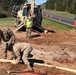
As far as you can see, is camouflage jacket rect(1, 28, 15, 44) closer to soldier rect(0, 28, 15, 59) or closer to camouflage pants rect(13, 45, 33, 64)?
soldier rect(0, 28, 15, 59)

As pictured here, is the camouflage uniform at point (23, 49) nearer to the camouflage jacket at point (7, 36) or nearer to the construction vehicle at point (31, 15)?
the camouflage jacket at point (7, 36)

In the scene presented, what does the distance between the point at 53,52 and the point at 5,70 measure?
536 centimetres

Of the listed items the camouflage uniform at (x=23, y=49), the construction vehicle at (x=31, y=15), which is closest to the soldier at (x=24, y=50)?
the camouflage uniform at (x=23, y=49)

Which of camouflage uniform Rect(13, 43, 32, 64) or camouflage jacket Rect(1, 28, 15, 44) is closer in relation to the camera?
camouflage uniform Rect(13, 43, 32, 64)

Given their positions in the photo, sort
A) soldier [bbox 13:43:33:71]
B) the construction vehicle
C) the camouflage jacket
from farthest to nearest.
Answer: the construction vehicle < the camouflage jacket < soldier [bbox 13:43:33:71]

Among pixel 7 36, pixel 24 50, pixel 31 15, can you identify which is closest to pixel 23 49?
pixel 24 50

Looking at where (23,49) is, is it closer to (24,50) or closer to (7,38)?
(24,50)

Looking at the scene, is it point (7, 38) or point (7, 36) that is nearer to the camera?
point (7, 36)

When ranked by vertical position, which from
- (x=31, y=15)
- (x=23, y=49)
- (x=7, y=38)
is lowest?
(x=31, y=15)

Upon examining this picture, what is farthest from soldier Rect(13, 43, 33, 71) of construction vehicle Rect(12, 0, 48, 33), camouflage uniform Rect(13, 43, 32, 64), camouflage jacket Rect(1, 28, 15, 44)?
construction vehicle Rect(12, 0, 48, 33)

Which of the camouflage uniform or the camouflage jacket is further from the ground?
the camouflage jacket

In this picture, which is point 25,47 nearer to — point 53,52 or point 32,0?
point 53,52

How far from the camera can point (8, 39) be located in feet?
39.1

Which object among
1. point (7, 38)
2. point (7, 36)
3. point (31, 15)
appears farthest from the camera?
point (31, 15)
